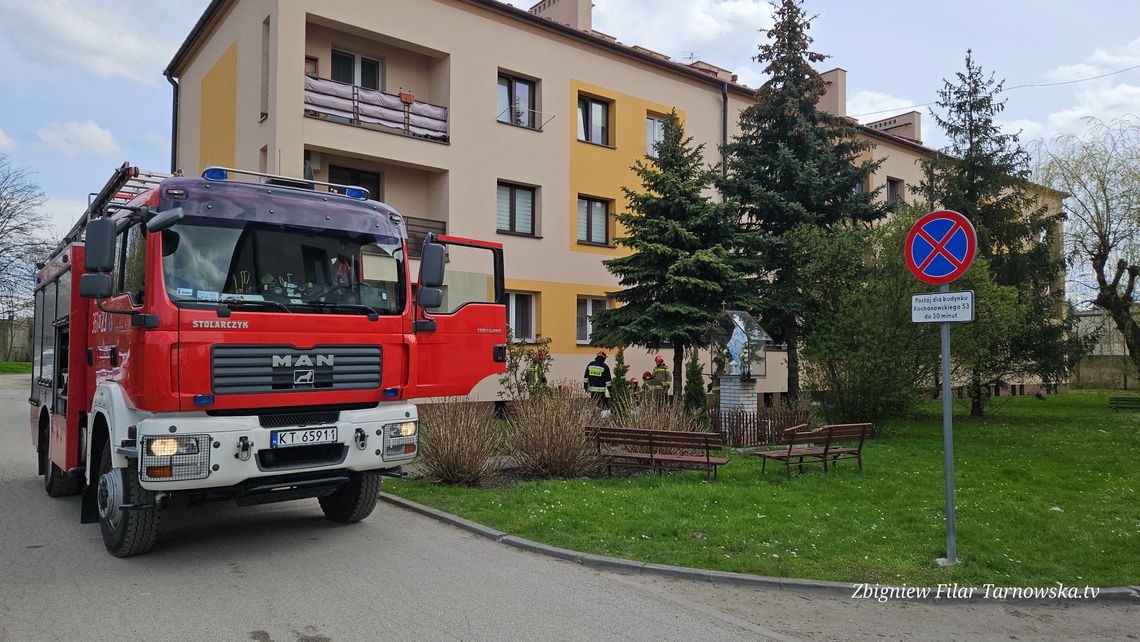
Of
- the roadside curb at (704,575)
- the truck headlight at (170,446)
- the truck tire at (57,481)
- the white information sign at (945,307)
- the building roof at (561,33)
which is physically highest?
the building roof at (561,33)

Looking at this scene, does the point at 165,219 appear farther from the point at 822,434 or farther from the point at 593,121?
the point at 593,121

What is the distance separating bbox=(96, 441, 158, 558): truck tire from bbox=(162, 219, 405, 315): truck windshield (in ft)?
5.33

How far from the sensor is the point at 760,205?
826 inches

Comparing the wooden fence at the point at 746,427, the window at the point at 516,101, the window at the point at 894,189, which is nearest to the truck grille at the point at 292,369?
the wooden fence at the point at 746,427

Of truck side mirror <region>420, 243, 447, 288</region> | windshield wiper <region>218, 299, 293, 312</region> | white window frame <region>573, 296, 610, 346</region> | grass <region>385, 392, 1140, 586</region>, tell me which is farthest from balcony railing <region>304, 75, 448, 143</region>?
windshield wiper <region>218, 299, 293, 312</region>

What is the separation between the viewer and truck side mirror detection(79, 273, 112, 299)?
252 inches

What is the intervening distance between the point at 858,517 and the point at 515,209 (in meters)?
14.7

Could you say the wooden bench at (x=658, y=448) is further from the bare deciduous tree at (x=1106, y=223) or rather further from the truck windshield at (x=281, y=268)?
the bare deciduous tree at (x=1106, y=223)

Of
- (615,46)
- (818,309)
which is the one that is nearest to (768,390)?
(818,309)

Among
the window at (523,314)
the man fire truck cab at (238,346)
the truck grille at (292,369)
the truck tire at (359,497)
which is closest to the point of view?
the man fire truck cab at (238,346)

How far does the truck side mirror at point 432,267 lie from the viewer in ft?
25.2

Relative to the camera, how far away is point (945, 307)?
6.85 metres

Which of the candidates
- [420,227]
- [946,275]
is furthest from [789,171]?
[946,275]

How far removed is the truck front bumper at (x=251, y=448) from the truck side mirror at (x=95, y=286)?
1.16 m
